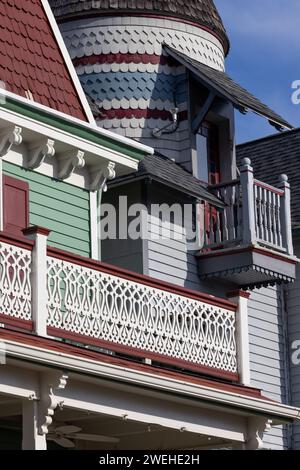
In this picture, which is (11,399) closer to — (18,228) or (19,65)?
(18,228)

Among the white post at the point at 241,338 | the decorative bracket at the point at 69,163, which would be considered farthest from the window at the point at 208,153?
the white post at the point at 241,338

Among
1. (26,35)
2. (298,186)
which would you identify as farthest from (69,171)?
(298,186)

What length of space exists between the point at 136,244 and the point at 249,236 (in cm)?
205

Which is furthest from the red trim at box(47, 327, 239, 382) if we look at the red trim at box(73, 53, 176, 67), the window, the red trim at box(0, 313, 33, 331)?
the red trim at box(73, 53, 176, 67)

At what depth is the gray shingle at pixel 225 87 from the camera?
82.7 feet

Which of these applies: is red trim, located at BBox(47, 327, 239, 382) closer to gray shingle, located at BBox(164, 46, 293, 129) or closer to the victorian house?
the victorian house

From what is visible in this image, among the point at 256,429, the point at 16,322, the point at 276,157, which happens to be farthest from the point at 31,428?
the point at 276,157

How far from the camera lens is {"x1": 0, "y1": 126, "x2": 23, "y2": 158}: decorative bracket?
A: 17922mm

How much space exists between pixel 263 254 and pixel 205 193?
1485mm

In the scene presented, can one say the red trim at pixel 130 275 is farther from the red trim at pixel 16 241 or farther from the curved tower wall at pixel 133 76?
the curved tower wall at pixel 133 76

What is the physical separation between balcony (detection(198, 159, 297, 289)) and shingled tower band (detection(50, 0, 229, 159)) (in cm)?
157

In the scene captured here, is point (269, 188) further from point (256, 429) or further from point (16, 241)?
point (16, 241)

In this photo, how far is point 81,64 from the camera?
25.8 m

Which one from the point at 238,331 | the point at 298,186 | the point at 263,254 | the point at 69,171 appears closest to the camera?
the point at 238,331
